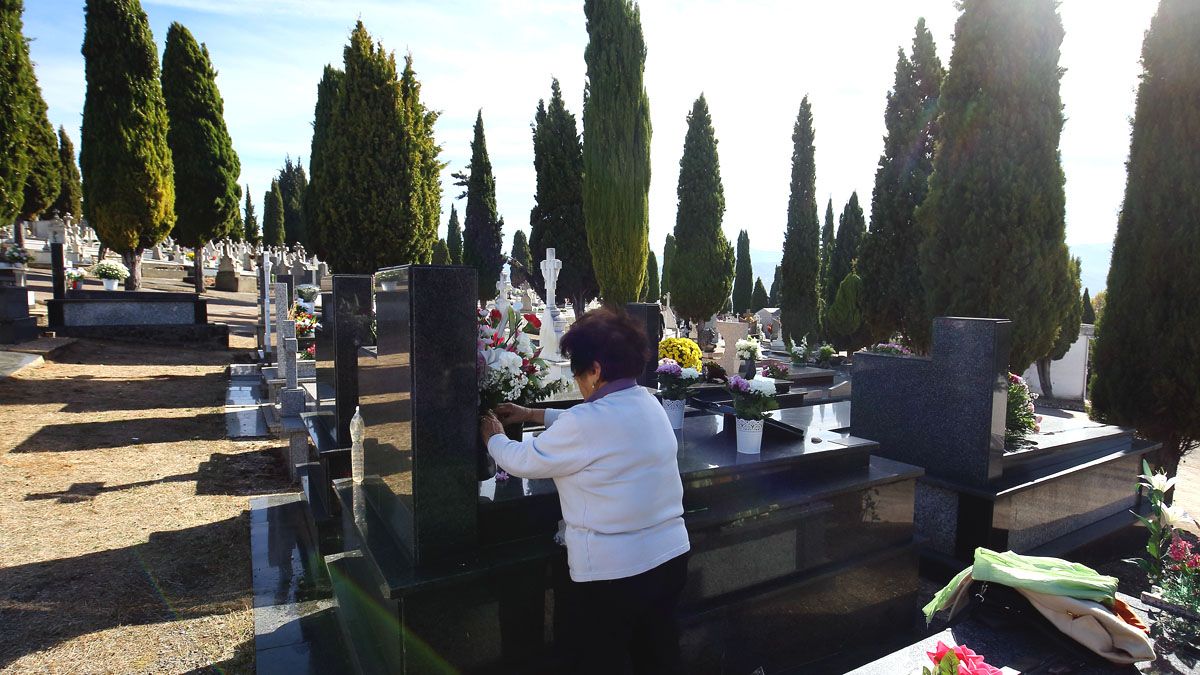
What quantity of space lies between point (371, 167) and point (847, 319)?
1250 centimetres

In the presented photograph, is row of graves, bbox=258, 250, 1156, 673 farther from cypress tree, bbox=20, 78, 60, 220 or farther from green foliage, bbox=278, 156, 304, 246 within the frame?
green foliage, bbox=278, 156, 304, 246

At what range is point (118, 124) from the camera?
16.9 meters

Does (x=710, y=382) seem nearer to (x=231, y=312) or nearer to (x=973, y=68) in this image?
(x=973, y=68)

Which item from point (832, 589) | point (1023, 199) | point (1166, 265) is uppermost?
point (1023, 199)

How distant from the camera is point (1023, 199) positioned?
26.0ft

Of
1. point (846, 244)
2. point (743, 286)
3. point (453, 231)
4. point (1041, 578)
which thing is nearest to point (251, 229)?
point (453, 231)

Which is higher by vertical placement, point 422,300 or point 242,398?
point 422,300

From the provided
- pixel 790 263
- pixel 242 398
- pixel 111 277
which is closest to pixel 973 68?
pixel 242 398

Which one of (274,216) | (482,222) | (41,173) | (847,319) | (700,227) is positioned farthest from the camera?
(274,216)

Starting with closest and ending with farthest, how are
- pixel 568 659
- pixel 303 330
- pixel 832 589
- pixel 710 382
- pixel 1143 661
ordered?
1. pixel 1143 661
2. pixel 568 659
3. pixel 832 589
4. pixel 710 382
5. pixel 303 330

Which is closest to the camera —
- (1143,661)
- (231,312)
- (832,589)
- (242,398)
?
(1143,661)

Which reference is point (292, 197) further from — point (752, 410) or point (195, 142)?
point (752, 410)

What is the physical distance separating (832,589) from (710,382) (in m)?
3.22

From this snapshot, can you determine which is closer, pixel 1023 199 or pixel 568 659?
pixel 568 659
